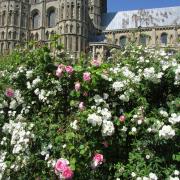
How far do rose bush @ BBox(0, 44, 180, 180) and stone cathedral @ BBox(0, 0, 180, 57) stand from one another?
145 feet

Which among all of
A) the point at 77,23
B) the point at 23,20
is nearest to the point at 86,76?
the point at 77,23

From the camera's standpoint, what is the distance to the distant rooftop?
70.5 metres

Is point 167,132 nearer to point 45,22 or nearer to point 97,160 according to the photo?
point 97,160

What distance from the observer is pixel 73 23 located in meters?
58.5

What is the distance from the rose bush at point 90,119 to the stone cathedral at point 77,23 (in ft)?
145

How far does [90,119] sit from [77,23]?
52270 mm

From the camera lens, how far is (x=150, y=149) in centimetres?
746

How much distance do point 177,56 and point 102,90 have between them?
1.57 metres

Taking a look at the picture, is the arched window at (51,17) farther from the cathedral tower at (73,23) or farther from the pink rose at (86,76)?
the pink rose at (86,76)

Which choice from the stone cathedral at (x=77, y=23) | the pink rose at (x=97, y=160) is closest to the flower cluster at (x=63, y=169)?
the pink rose at (x=97, y=160)

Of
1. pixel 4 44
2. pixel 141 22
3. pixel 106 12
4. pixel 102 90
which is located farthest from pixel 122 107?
pixel 106 12

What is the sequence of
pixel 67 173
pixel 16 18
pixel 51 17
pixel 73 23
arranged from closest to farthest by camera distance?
pixel 67 173 → pixel 73 23 → pixel 16 18 → pixel 51 17

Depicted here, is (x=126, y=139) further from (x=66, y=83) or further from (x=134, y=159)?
(x=66, y=83)

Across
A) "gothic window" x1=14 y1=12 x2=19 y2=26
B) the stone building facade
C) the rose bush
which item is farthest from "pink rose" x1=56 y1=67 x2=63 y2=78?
"gothic window" x1=14 y1=12 x2=19 y2=26
